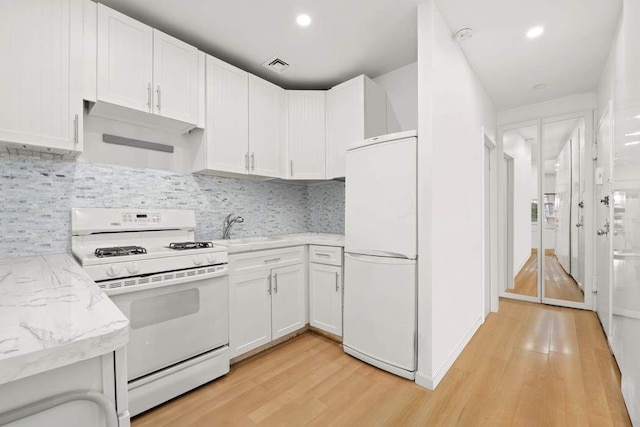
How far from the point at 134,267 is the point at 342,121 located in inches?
83.1

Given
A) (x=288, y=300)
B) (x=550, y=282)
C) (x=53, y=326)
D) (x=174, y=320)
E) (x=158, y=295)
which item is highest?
(x=53, y=326)

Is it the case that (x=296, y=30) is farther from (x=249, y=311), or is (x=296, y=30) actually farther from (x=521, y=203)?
(x=521, y=203)

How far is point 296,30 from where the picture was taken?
225cm

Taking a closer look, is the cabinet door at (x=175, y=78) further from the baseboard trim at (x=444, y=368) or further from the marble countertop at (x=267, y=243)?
the baseboard trim at (x=444, y=368)

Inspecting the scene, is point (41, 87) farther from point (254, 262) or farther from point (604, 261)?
point (604, 261)

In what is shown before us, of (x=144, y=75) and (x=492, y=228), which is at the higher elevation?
(x=144, y=75)

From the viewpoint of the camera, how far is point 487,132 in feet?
10.8

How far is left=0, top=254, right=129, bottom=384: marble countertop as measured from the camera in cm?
55

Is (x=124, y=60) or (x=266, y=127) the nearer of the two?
(x=124, y=60)

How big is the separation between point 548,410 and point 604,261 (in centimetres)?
176

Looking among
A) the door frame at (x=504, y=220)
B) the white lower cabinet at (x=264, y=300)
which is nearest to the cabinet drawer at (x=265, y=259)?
the white lower cabinet at (x=264, y=300)

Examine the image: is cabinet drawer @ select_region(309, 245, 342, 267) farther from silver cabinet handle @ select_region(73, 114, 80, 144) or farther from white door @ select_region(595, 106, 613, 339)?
white door @ select_region(595, 106, 613, 339)

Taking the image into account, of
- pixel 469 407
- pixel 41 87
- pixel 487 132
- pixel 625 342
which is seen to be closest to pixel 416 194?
pixel 469 407

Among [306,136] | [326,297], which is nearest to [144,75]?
[306,136]
